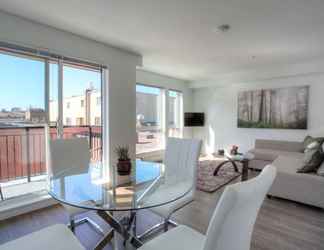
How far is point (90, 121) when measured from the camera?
3.52m

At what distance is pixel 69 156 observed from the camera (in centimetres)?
232

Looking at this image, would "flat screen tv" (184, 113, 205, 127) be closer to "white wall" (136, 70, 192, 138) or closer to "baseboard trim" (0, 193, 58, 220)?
"white wall" (136, 70, 192, 138)

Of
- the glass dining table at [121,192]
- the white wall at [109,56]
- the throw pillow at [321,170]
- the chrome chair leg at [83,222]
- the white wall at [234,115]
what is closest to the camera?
the glass dining table at [121,192]

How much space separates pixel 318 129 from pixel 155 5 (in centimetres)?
452

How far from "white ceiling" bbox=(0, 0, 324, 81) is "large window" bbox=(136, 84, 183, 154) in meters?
1.52

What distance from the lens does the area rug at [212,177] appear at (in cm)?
351

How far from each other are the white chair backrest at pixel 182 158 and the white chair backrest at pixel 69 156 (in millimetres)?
1021

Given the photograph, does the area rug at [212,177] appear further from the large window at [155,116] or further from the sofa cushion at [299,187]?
the large window at [155,116]

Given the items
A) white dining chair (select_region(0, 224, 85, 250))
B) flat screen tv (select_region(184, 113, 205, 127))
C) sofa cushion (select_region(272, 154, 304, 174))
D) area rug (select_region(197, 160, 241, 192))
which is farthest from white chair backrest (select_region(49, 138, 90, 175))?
flat screen tv (select_region(184, 113, 205, 127))

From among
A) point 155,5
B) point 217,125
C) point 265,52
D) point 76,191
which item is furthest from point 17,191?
point 217,125

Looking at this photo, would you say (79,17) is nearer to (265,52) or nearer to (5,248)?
(5,248)

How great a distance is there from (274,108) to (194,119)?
226cm

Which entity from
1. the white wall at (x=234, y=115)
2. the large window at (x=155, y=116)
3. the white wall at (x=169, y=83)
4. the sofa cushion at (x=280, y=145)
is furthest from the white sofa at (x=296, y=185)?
the white wall at (x=169, y=83)

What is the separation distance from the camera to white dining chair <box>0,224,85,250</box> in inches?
47.4
